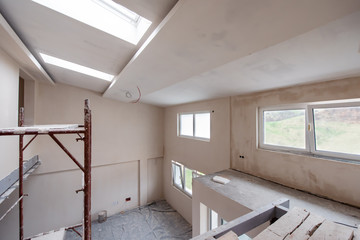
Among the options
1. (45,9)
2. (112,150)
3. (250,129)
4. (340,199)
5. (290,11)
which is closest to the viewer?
(290,11)

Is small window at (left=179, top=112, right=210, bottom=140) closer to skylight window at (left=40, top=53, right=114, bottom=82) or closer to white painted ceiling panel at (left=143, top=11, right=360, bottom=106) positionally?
white painted ceiling panel at (left=143, top=11, right=360, bottom=106)

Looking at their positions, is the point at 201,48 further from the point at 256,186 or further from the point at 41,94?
the point at 41,94

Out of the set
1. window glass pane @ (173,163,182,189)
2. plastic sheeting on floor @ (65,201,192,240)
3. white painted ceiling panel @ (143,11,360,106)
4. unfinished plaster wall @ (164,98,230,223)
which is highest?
white painted ceiling panel @ (143,11,360,106)

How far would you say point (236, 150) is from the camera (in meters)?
2.48

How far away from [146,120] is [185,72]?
3221 mm

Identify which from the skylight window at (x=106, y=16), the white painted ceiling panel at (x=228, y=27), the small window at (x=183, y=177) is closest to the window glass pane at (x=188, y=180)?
the small window at (x=183, y=177)

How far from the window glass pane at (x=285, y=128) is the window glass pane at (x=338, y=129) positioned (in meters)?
0.15

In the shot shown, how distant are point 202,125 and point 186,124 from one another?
70 cm

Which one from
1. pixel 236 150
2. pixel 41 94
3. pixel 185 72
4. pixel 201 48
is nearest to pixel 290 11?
pixel 201 48

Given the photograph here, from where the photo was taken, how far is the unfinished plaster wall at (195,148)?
275 cm

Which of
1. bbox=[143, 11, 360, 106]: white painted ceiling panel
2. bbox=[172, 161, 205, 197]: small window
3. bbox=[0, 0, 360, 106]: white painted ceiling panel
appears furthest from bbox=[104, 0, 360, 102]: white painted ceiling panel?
bbox=[172, 161, 205, 197]: small window

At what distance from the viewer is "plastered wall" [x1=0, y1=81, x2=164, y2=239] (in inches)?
132

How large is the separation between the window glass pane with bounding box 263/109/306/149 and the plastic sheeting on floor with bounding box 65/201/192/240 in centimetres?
289

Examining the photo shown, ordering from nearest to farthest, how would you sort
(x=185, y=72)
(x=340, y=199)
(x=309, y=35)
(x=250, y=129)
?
(x=309, y=35), (x=340, y=199), (x=185, y=72), (x=250, y=129)
